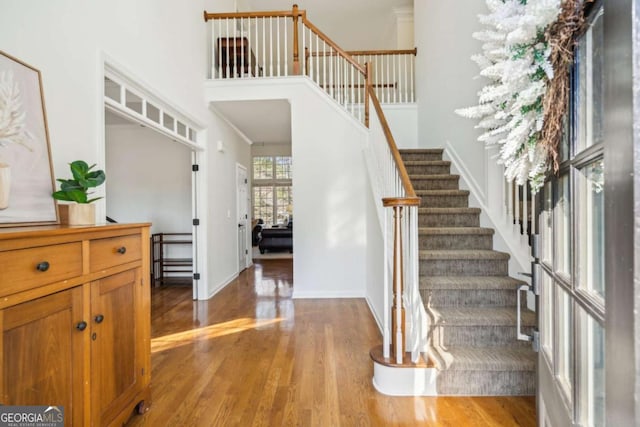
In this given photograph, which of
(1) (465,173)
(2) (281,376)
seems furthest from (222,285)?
(1) (465,173)

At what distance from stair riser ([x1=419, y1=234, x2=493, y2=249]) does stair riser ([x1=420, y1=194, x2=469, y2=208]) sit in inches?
23.5

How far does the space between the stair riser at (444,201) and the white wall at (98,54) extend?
2.89m

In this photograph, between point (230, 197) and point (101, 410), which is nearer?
point (101, 410)

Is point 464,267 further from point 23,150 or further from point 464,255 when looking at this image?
point 23,150

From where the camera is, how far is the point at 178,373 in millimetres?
2375

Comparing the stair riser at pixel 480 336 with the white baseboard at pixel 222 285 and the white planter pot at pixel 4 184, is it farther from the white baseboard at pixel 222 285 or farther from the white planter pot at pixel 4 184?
the white baseboard at pixel 222 285

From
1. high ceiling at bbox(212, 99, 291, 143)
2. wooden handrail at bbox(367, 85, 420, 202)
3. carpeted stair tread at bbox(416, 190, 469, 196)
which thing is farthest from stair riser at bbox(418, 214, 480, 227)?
high ceiling at bbox(212, 99, 291, 143)

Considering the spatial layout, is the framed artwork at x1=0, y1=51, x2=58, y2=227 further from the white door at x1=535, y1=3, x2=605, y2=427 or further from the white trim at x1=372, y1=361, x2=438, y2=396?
the white trim at x1=372, y1=361, x2=438, y2=396

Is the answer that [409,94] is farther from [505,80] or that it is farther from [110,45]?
[505,80]

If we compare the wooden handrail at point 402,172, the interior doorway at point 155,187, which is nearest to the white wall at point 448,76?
the wooden handrail at point 402,172

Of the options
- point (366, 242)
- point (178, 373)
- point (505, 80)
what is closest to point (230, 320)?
point (178, 373)

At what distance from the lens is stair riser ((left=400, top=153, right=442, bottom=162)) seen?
4.43 m

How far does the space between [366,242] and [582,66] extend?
3.64 meters

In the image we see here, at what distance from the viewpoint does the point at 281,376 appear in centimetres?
232
